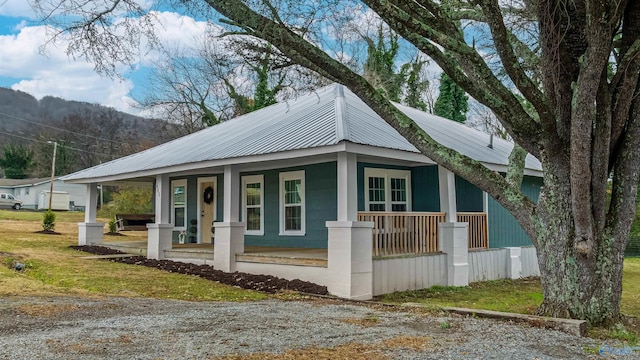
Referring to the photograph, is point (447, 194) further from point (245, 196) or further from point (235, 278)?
point (245, 196)

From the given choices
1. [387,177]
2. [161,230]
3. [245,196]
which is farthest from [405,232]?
[161,230]

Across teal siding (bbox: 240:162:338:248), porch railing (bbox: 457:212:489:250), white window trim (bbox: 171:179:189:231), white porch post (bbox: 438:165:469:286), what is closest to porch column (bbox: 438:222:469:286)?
white porch post (bbox: 438:165:469:286)

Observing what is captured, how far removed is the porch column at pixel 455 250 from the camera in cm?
1039

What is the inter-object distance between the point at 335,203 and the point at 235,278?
298cm

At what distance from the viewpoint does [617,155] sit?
20.2ft

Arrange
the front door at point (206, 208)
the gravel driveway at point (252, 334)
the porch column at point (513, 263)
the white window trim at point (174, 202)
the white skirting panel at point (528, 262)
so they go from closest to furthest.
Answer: the gravel driveway at point (252, 334) < the porch column at point (513, 263) < the white skirting panel at point (528, 262) < the front door at point (206, 208) < the white window trim at point (174, 202)

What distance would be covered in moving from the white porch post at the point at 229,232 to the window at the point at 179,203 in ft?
18.1

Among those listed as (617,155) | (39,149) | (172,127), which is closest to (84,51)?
(617,155)

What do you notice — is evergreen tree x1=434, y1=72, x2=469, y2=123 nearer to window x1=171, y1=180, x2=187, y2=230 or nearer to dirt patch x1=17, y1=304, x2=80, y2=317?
window x1=171, y1=180, x2=187, y2=230

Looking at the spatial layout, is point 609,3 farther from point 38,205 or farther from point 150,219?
point 38,205

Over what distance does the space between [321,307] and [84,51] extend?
4883 millimetres

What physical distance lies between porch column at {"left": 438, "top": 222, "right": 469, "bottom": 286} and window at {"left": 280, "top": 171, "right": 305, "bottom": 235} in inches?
142

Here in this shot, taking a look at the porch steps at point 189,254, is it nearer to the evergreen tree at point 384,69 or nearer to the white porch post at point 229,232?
the white porch post at point 229,232

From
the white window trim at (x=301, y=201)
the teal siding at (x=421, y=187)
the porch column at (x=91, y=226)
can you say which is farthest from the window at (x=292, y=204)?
the porch column at (x=91, y=226)
